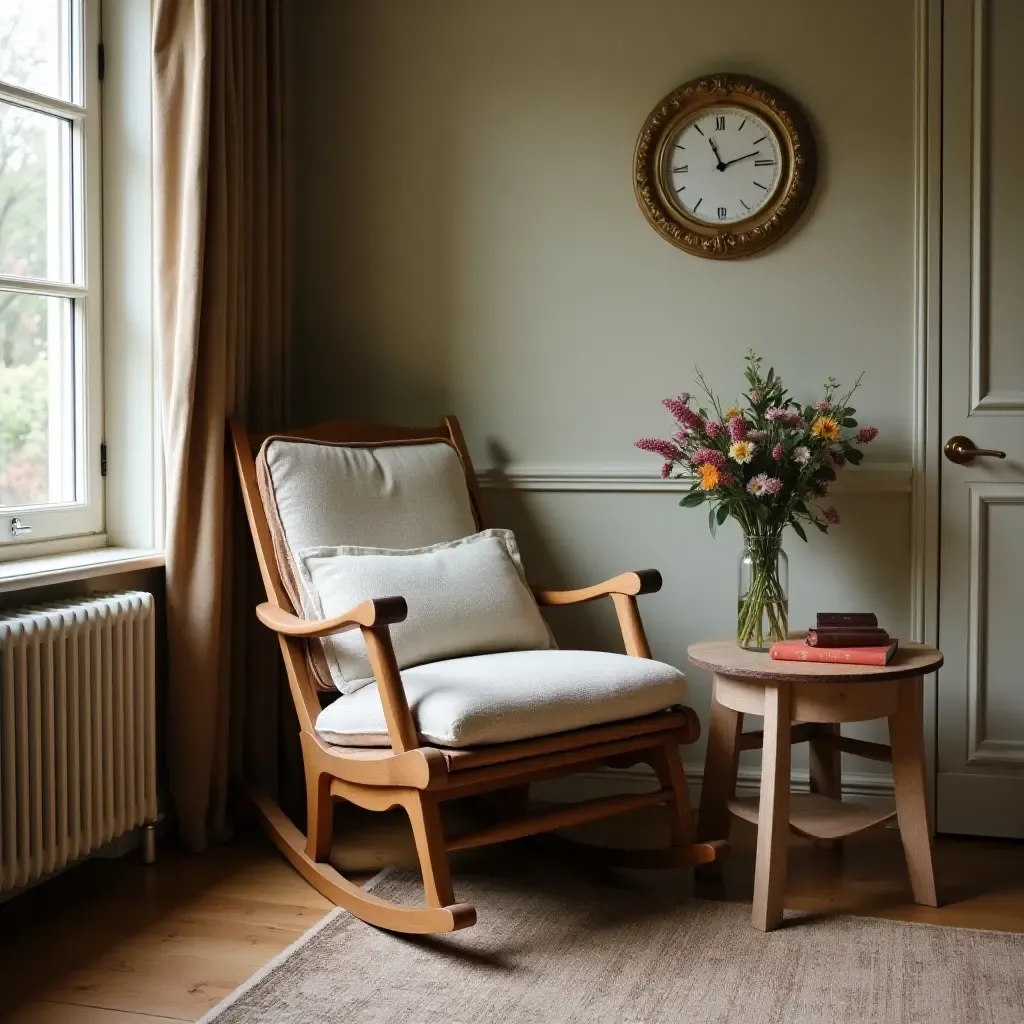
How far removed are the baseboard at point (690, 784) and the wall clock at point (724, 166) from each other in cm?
130

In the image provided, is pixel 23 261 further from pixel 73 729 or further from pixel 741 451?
pixel 741 451

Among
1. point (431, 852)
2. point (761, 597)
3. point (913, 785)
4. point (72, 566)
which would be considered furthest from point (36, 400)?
point (913, 785)

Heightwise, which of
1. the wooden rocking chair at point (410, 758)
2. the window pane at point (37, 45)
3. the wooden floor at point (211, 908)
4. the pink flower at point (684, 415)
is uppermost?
the window pane at point (37, 45)

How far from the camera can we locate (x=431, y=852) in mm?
2156

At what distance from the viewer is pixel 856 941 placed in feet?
7.27

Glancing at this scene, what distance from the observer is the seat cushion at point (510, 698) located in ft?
7.09

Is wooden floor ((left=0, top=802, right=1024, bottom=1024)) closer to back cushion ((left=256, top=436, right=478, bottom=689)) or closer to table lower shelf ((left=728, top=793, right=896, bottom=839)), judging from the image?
table lower shelf ((left=728, top=793, right=896, bottom=839))

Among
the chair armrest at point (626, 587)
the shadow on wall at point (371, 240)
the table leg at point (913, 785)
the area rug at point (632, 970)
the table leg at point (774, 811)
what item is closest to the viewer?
the area rug at point (632, 970)

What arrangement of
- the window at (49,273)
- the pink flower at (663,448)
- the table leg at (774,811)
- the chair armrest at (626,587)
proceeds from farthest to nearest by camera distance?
the pink flower at (663,448)
the chair armrest at (626,587)
the window at (49,273)
the table leg at (774,811)

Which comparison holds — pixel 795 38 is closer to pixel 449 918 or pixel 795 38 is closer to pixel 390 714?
pixel 390 714

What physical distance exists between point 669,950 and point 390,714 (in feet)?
2.15

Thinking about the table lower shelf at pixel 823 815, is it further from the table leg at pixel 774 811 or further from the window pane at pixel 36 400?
the window pane at pixel 36 400

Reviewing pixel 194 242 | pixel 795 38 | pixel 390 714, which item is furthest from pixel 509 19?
pixel 390 714

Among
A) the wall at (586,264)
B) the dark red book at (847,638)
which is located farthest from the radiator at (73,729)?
the dark red book at (847,638)
